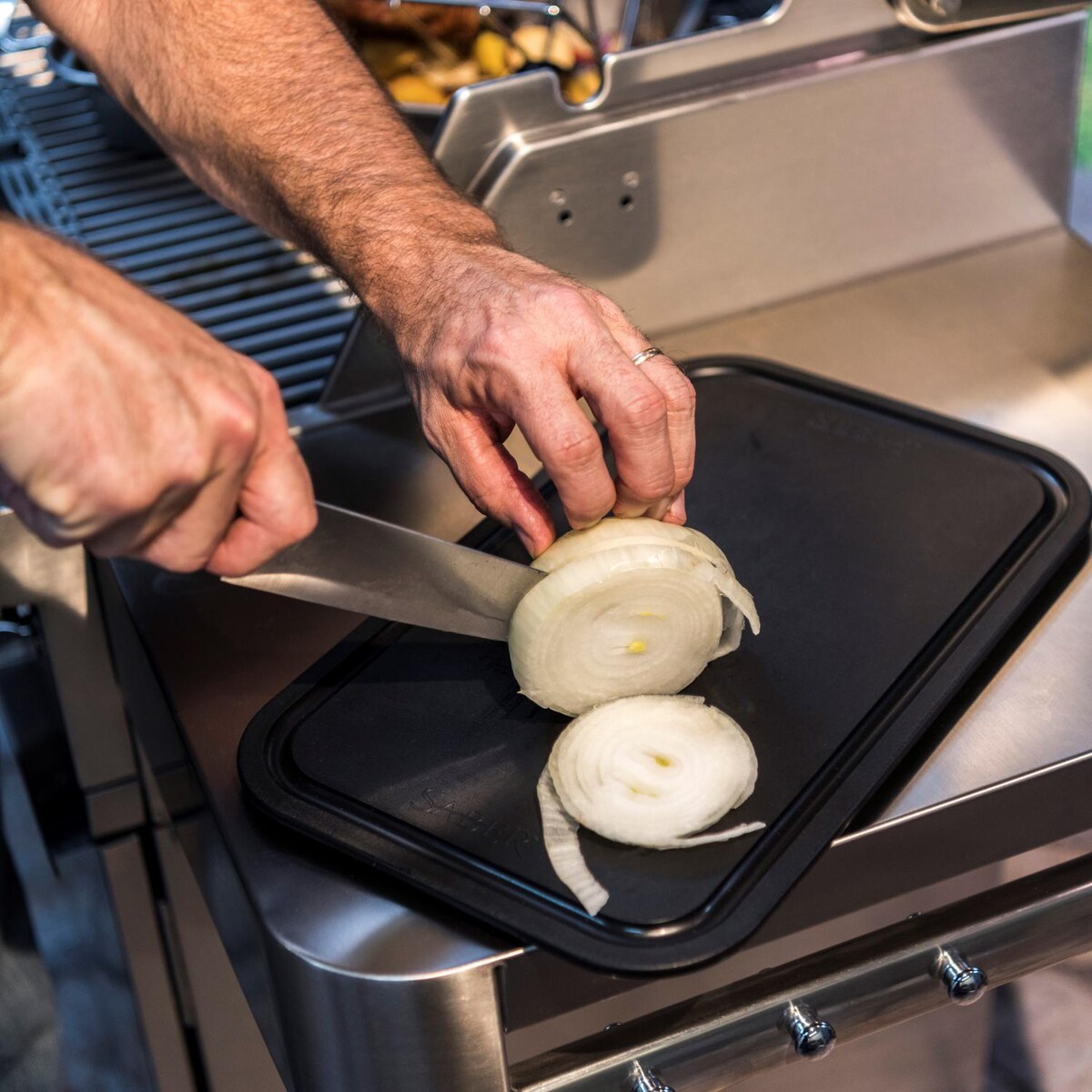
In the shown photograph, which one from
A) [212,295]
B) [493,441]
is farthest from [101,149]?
[493,441]

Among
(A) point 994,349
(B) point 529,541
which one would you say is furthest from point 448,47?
(B) point 529,541

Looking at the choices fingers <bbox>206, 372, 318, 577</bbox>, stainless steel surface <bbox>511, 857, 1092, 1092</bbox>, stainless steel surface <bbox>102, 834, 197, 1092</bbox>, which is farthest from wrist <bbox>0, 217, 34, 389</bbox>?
stainless steel surface <bbox>102, 834, 197, 1092</bbox>

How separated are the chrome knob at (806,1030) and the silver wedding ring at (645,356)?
374 mm

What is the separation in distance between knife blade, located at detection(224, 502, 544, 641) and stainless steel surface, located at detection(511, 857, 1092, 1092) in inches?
9.4

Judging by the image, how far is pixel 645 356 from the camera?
74 cm

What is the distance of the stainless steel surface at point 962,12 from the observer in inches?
41.8

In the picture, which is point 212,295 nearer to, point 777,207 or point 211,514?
point 777,207

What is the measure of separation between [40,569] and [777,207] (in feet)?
2.12

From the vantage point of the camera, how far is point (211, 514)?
581mm

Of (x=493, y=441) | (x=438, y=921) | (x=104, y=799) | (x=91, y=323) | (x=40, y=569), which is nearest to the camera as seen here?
(x=91, y=323)

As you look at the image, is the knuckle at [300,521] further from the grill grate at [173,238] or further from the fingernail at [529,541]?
the grill grate at [173,238]

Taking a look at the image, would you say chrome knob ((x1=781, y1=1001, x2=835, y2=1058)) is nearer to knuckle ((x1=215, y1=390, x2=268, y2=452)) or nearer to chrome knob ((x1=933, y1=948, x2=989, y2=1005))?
chrome knob ((x1=933, y1=948, x2=989, y2=1005))

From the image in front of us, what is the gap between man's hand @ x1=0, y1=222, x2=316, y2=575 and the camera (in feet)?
1.64

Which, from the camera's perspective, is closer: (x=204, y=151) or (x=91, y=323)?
(x=91, y=323)
